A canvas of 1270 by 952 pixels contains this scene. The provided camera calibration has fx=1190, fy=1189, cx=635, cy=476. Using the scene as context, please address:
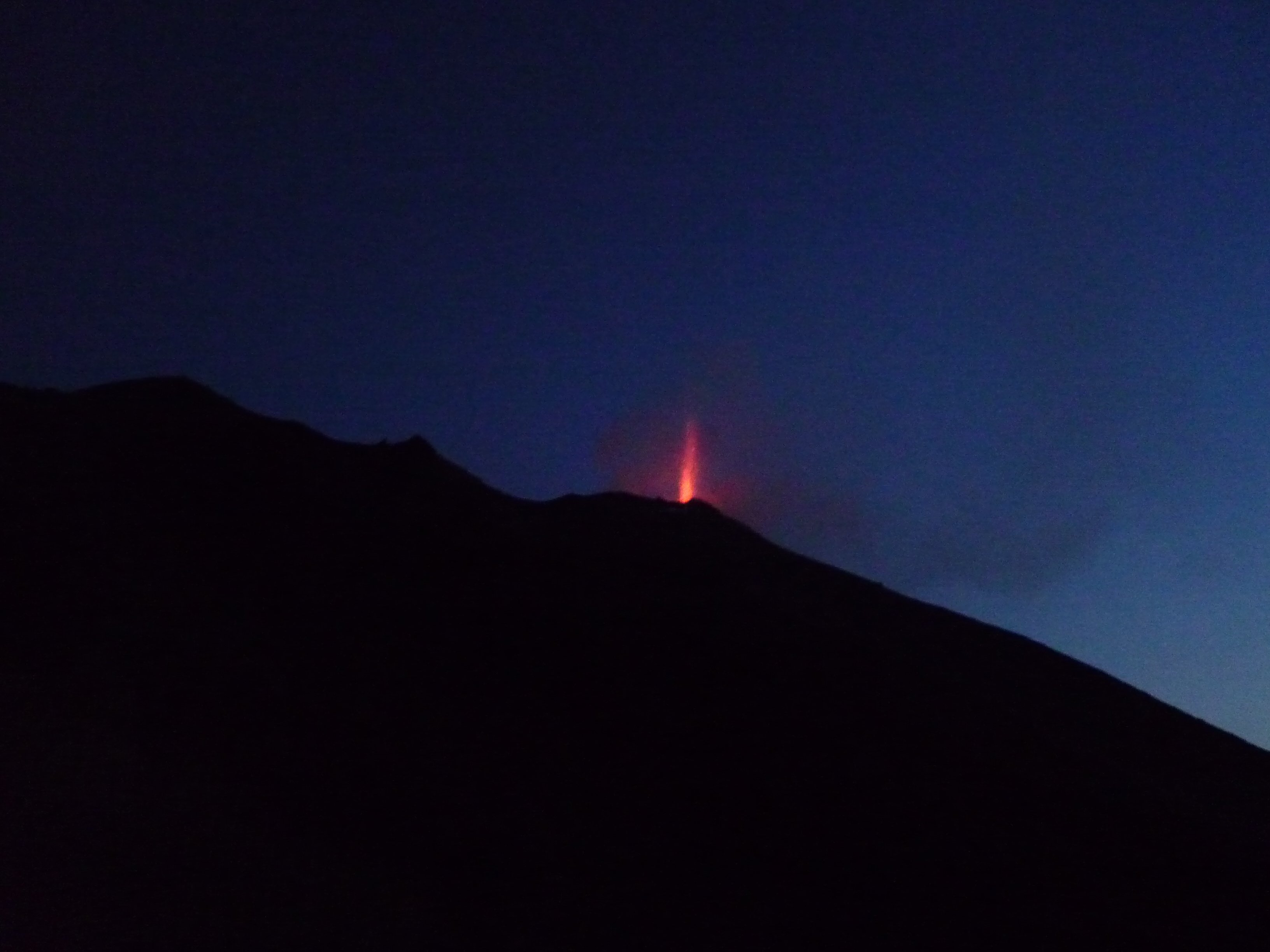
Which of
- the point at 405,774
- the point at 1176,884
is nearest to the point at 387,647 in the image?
the point at 405,774

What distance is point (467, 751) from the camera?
19.7 meters

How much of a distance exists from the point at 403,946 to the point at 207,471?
13.8 metres

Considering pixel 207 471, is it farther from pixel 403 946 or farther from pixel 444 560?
pixel 403 946

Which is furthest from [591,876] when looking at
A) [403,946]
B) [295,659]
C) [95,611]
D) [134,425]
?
[134,425]

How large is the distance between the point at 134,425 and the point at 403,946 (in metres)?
16.3

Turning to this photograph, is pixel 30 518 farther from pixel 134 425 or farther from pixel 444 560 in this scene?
pixel 444 560

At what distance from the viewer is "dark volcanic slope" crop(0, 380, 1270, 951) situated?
15742 millimetres

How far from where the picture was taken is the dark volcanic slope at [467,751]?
1574cm

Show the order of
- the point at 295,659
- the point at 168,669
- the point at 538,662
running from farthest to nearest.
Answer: the point at 538,662
the point at 295,659
the point at 168,669

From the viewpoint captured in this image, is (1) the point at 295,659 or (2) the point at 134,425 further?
(2) the point at 134,425

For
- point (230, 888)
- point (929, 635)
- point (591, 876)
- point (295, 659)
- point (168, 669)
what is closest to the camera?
point (230, 888)

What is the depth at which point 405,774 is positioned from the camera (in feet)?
61.3

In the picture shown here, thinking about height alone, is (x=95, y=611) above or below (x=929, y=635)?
below

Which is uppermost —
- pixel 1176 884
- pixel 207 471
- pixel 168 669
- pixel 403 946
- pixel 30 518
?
pixel 207 471
